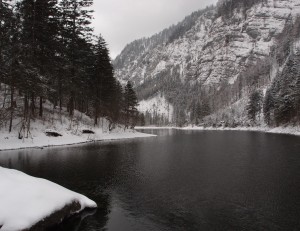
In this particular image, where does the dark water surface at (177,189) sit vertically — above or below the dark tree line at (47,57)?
below

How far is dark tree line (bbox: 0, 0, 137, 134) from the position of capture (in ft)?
118

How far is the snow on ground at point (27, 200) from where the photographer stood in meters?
10.3

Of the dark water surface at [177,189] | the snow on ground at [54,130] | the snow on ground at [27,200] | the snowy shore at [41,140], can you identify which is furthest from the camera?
the snow on ground at [54,130]

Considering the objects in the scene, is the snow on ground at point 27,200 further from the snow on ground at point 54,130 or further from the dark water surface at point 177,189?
the snow on ground at point 54,130

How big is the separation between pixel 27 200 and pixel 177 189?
9547 mm

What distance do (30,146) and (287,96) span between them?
225 feet

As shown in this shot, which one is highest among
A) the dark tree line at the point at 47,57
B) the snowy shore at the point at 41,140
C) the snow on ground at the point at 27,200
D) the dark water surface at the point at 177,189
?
the dark tree line at the point at 47,57

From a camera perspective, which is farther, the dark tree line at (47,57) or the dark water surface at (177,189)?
the dark tree line at (47,57)

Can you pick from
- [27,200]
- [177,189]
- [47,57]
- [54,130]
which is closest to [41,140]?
[54,130]

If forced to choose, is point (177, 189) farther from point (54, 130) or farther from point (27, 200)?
point (54, 130)

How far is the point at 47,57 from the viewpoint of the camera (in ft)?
141

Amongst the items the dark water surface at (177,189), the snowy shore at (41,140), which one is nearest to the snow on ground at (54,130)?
the snowy shore at (41,140)

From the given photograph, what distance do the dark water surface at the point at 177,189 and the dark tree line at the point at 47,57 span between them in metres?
11.1

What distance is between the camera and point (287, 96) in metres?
78.4
